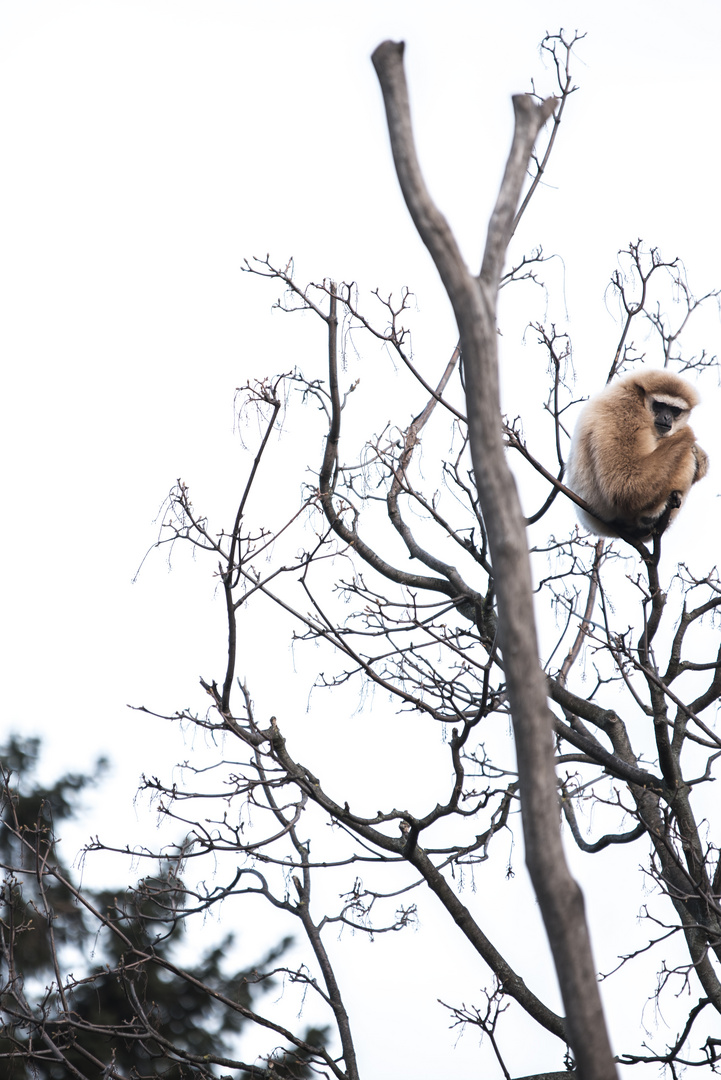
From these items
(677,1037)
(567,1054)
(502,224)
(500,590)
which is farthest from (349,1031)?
(502,224)

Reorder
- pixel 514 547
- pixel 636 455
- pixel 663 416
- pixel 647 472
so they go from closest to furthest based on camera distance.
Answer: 1. pixel 514 547
2. pixel 647 472
3. pixel 636 455
4. pixel 663 416

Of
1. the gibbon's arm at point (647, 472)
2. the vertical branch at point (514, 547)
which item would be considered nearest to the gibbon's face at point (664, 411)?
the gibbon's arm at point (647, 472)

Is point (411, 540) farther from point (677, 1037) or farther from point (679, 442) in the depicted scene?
point (677, 1037)

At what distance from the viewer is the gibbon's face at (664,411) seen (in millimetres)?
6602

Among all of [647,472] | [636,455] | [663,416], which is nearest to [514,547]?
[647,472]

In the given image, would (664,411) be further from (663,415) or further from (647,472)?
(647,472)

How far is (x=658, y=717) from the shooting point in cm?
533

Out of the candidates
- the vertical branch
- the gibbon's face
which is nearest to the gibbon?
the gibbon's face

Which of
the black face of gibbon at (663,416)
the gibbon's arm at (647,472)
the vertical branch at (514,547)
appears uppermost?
the black face of gibbon at (663,416)

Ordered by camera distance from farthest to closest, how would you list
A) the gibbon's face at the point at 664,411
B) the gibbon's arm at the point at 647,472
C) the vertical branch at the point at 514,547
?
the gibbon's face at the point at 664,411 → the gibbon's arm at the point at 647,472 → the vertical branch at the point at 514,547

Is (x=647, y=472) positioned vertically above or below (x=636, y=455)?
below

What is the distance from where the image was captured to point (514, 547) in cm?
310

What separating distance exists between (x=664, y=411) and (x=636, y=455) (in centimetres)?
58

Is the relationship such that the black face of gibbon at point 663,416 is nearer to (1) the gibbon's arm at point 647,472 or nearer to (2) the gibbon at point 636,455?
(2) the gibbon at point 636,455
